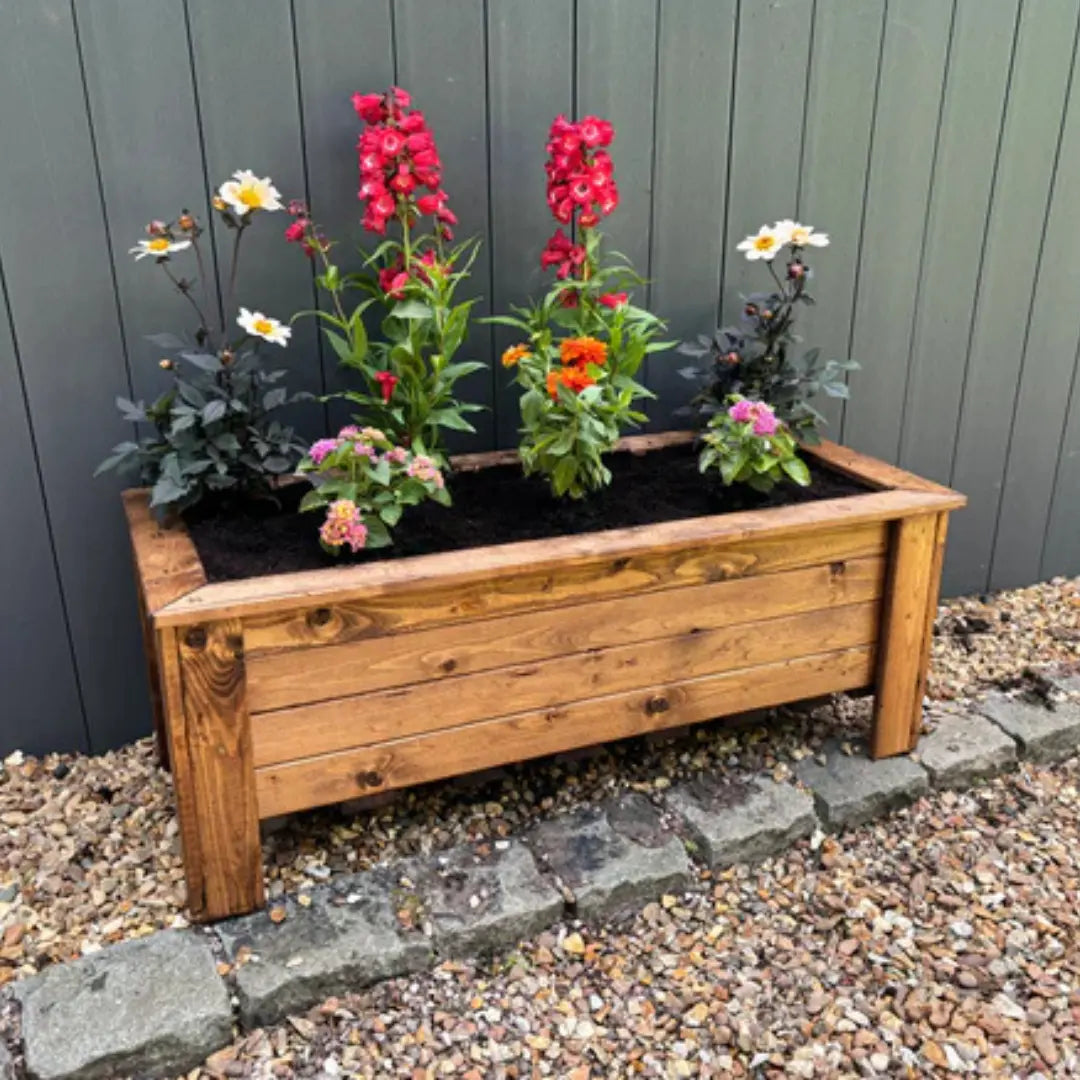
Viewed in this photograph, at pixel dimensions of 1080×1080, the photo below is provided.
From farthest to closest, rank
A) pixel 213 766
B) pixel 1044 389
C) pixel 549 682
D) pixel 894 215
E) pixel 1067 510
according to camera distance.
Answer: pixel 1067 510
pixel 1044 389
pixel 894 215
pixel 549 682
pixel 213 766

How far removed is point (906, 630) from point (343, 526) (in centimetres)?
117

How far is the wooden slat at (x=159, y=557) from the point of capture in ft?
4.93

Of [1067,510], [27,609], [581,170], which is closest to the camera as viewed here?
[581,170]

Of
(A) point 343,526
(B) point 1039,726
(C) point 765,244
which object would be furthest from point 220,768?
(B) point 1039,726

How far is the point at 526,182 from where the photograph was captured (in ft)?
6.94

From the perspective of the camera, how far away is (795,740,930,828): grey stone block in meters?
1.98

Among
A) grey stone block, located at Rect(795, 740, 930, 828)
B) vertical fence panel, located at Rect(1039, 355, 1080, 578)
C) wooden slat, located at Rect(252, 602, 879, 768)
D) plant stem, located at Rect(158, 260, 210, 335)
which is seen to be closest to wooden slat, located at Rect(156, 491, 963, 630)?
wooden slat, located at Rect(252, 602, 879, 768)

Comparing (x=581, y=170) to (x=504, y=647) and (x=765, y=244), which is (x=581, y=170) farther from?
(x=504, y=647)

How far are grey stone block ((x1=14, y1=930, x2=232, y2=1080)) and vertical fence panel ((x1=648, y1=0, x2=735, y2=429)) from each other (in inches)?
60.5

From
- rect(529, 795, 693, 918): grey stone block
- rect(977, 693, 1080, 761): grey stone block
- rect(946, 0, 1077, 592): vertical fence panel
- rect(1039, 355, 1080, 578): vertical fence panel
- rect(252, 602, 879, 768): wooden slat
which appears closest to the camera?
rect(252, 602, 879, 768): wooden slat

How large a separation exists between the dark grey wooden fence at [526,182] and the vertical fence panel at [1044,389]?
0.01 m

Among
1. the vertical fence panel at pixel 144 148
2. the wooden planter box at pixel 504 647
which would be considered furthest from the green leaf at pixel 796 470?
the vertical fence panel at pixel 144 148

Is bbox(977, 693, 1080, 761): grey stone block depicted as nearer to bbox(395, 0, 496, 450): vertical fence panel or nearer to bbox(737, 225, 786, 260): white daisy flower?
bbox(737, 225, 786, 260): white daisy flower

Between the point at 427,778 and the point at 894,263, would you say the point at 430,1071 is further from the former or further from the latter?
the point at 894,263
